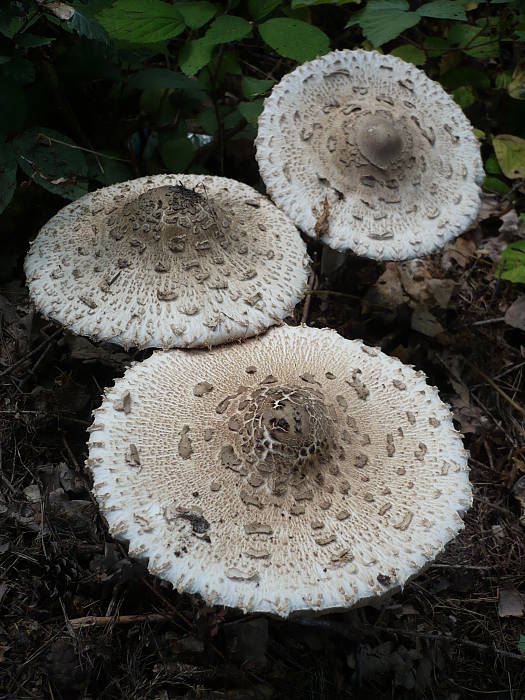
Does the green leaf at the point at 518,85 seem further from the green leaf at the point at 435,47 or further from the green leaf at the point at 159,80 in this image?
the green leaf at the point at 159,80

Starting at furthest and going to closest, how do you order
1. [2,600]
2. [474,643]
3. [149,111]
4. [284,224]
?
[149,111]
[284,224]
[474,643]
[2,600]

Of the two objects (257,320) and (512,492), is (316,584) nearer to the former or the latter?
(257,320)

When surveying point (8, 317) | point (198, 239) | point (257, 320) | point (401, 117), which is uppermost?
point (401, 117)

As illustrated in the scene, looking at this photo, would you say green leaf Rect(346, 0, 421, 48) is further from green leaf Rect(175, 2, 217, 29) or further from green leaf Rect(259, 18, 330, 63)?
green leaf Rect(175, 2, 217, 29)

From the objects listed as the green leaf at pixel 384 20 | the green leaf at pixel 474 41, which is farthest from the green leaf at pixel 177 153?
the green leaf at pixel 474 41

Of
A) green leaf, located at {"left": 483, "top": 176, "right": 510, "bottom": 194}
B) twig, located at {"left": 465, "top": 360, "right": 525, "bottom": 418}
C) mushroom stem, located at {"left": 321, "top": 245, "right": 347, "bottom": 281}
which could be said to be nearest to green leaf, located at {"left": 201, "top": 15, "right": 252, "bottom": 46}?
mushroom stem, located at {"left": 321, "top": 245, "right": 347, "bottom": 281}

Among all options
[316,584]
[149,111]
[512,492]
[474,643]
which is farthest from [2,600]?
[149,111]

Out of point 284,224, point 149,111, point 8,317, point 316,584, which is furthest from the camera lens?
point 149,111
